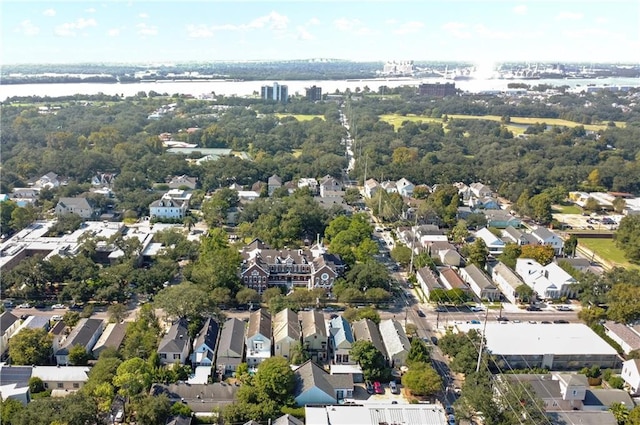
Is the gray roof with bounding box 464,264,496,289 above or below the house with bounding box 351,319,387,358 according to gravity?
below

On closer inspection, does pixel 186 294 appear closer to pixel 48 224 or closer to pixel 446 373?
pixel 446 373

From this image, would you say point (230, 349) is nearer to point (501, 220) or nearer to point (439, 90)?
point (501, 220)

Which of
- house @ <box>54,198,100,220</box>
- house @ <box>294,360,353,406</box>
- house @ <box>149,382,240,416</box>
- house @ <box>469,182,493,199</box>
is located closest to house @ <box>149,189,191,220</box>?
house @ <box>54,198,100,220</box>

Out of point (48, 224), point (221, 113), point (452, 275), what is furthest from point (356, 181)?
point (221, 113)

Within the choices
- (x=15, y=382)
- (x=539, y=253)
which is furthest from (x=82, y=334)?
(x=539, y=253)

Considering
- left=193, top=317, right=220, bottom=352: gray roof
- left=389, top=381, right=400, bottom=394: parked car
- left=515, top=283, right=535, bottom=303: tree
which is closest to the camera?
left=389, top=381, right=400, bottom=394: parked car

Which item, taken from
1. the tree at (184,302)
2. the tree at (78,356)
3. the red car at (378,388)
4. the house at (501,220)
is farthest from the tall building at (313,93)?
the red car at (378,388)

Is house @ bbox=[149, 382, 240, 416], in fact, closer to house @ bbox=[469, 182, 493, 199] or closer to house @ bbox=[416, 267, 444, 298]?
house @ bbox=[416, 267, 444, 298]

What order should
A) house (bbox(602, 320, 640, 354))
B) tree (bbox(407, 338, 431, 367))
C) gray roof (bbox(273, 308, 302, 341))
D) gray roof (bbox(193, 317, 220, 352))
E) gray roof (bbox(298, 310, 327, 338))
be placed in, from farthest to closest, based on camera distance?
house (bbox(602, 320, 640, 354)) → gray roof (bbox(298, 310, 327, 338)) → gray roof (bbox(273, 308, 302, 341)) → gray roof (bbox(193, 317, 220, 352)) → tree (bbox(407, 338, 431, 367))
